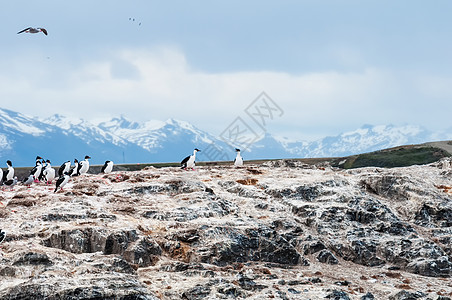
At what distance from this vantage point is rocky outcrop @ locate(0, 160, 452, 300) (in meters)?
24.3

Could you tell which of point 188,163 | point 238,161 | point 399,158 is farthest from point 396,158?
point 188,163

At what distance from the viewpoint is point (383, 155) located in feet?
604

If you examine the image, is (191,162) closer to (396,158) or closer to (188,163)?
(188,163)

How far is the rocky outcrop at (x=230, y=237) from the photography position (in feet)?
79.7

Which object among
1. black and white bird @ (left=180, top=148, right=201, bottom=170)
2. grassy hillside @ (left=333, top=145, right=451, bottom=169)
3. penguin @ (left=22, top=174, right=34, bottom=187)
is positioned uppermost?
grassy hillside @ (left=333, top=145, right=451, bottom=169)

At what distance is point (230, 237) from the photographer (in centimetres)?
3072

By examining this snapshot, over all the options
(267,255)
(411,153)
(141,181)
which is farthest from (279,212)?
(411,153)

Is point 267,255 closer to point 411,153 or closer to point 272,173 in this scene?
point 272,173

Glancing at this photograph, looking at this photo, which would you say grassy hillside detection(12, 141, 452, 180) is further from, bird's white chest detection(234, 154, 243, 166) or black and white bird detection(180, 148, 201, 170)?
black and white bird detection(180, 148, 201, 170)

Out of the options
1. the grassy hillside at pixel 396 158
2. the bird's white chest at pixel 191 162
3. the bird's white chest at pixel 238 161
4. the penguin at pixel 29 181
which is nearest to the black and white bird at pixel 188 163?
the bird's white chest at pixel 191 162

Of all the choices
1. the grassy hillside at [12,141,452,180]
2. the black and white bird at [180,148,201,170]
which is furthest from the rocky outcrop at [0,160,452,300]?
the grassy hillside at [12,141,452,180]

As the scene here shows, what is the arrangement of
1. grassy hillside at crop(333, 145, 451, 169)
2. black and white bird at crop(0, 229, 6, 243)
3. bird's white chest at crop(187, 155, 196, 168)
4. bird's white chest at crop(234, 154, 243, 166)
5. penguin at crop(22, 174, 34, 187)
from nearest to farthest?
1. black and white bird at crop(0, 229, 6, 243)
2. penguin at crop(22, 174, 34, 187)
3. bird's white chest at crop(187, 155, 196, 168)
4. bird's white chest at crop(234, 154, 243, 166)
5. grassy hillside at crop(333, 145, 451, 169)

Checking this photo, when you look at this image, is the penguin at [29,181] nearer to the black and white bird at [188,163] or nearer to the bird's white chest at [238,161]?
the black and white bird at [188,163]

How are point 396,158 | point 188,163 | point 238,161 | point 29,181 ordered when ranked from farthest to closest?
1. point 396,158
2. point 238,161
3. point 188,163
4. point 29,181
